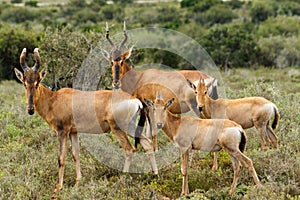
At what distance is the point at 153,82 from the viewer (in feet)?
34.0

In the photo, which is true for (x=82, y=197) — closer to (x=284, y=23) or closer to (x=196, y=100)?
(x=196, y=100)

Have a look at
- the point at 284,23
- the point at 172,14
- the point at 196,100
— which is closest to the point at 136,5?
the point at 172,14

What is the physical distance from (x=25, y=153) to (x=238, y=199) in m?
4.74

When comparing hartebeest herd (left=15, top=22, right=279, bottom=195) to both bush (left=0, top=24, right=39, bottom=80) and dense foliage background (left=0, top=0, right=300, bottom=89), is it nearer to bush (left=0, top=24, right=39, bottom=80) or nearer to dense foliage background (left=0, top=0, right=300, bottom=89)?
dense foliage background (left=0, top=0, right=300, bottom=89)

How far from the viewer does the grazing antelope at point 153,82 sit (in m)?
10.1

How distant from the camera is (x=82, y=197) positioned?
7.51 m

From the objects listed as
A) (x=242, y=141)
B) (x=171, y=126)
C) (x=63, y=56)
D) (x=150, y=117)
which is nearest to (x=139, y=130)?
(x=150, y=117)

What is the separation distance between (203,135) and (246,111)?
165 centimetres

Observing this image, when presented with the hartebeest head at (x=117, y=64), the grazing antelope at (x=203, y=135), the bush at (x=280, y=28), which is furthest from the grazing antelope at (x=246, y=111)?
the bush at (x=280, y=28)

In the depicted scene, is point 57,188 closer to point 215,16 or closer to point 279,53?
point 279,53

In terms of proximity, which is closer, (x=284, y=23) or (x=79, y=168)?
(x=79, y=168)

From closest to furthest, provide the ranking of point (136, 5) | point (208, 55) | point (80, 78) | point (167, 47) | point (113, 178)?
point (113, 178) → point (80, 78) → point (208, 55) → point (167, 47) → point (136, 5)

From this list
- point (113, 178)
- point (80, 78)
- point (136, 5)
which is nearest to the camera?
point (113, 178)

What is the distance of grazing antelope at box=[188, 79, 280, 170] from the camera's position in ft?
30.1
